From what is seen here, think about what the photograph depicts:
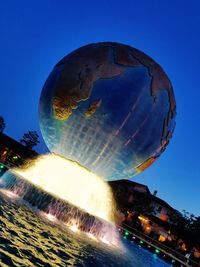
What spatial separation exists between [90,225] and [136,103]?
417 cm

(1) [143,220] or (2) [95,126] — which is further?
(1) [143,220]

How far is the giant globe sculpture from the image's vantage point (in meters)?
10.1

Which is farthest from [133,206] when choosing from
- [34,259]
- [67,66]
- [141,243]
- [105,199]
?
[34,259]

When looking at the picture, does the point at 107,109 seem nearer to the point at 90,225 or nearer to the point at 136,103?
the point at 136,103

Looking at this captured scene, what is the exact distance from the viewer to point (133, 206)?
52.3 m

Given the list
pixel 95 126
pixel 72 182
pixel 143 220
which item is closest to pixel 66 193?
pixel 72 182

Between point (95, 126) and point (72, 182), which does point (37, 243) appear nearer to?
point (95, 126)

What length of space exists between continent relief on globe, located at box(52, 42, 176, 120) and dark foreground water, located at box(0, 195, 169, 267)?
3519 millimetres

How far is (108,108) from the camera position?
9.99 metres

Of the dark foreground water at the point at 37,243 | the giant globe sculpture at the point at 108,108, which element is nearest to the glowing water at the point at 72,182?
the giant globe sculpture at the point at 108,108

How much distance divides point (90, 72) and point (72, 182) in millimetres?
3894

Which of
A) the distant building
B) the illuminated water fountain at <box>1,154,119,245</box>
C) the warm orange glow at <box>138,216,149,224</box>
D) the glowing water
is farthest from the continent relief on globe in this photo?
the warm orange glow at <box>138,216,149,224</box>

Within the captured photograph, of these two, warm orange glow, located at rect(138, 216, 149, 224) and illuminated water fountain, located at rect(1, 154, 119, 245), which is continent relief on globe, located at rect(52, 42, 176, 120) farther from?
warm orange glow, located at rect(138, 216, 149, 224)

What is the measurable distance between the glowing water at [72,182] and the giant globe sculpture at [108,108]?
1.48ft
